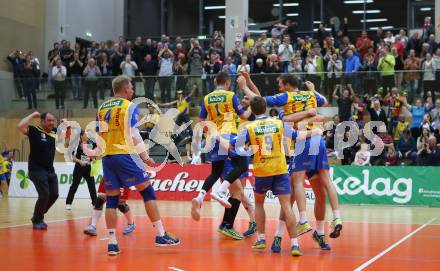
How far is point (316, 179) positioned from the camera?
10164 mm

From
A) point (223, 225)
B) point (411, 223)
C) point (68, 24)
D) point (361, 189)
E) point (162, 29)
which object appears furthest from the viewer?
point (162, 29)

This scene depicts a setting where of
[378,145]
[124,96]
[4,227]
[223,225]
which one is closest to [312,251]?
[223,225]

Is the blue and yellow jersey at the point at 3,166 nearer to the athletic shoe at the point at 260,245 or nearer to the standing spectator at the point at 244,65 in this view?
the standing spectator at the point at 244,65

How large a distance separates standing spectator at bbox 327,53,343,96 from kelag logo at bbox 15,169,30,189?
11.7 meters

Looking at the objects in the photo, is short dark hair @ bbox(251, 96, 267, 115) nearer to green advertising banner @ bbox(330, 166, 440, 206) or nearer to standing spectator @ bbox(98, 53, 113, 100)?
green advertising banner @ bbox(330, 166, 440, 206)

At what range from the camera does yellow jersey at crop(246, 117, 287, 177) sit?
918cm

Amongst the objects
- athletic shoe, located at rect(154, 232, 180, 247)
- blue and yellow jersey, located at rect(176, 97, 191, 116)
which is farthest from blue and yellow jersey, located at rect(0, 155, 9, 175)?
athletic shoe, located at rect(154, 232, 180, 247)

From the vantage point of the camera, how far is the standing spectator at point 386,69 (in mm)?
23109

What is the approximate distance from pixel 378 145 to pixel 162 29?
1927 centimetres

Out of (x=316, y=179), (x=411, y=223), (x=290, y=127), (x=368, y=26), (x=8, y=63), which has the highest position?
(x=368, y=26)

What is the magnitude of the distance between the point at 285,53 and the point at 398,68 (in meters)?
4.42

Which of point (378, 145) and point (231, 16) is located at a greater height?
point (231, 16)

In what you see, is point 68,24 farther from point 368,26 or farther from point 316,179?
point 316,179

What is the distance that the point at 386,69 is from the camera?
923 inches
